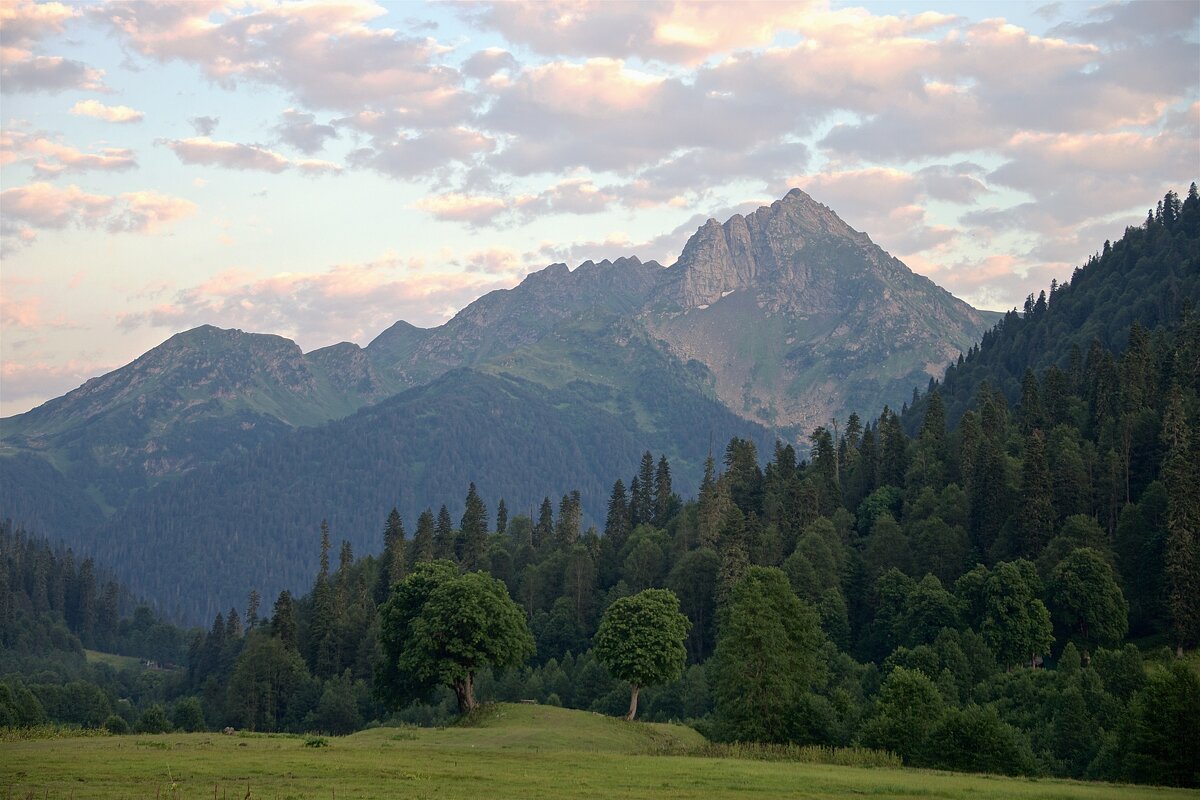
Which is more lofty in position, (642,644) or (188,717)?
(642,644)

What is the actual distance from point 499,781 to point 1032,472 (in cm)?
13089

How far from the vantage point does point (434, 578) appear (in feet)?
408

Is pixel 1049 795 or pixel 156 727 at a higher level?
pixel 1049 795

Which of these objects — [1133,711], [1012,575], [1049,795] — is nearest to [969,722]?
[1133,711]

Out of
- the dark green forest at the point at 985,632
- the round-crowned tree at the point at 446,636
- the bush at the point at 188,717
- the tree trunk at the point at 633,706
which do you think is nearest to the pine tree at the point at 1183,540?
the dark green forest at the point at 985,632

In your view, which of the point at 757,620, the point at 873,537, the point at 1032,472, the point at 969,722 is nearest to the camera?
the point at 969,722

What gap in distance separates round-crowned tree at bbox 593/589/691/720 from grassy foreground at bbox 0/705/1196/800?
103 feet

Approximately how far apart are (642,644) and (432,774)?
57.5m

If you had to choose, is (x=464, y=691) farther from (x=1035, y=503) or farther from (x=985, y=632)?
(x=1035, y=503)

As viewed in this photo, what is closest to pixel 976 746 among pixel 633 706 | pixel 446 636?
pixel 633 706

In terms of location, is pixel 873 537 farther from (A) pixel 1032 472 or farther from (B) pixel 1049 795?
(B) pixel 1049 795

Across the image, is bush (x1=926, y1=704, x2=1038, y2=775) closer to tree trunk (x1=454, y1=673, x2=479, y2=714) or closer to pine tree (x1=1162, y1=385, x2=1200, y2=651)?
tree trunk (x1=454, y1=673, x2=479, y2=714)

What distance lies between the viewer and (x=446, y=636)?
117 meters

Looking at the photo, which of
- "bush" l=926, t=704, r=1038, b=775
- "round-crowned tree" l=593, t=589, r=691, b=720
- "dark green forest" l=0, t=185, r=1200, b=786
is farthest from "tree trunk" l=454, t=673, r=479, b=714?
"bush" l=926, t=704, r=1038, b=775
